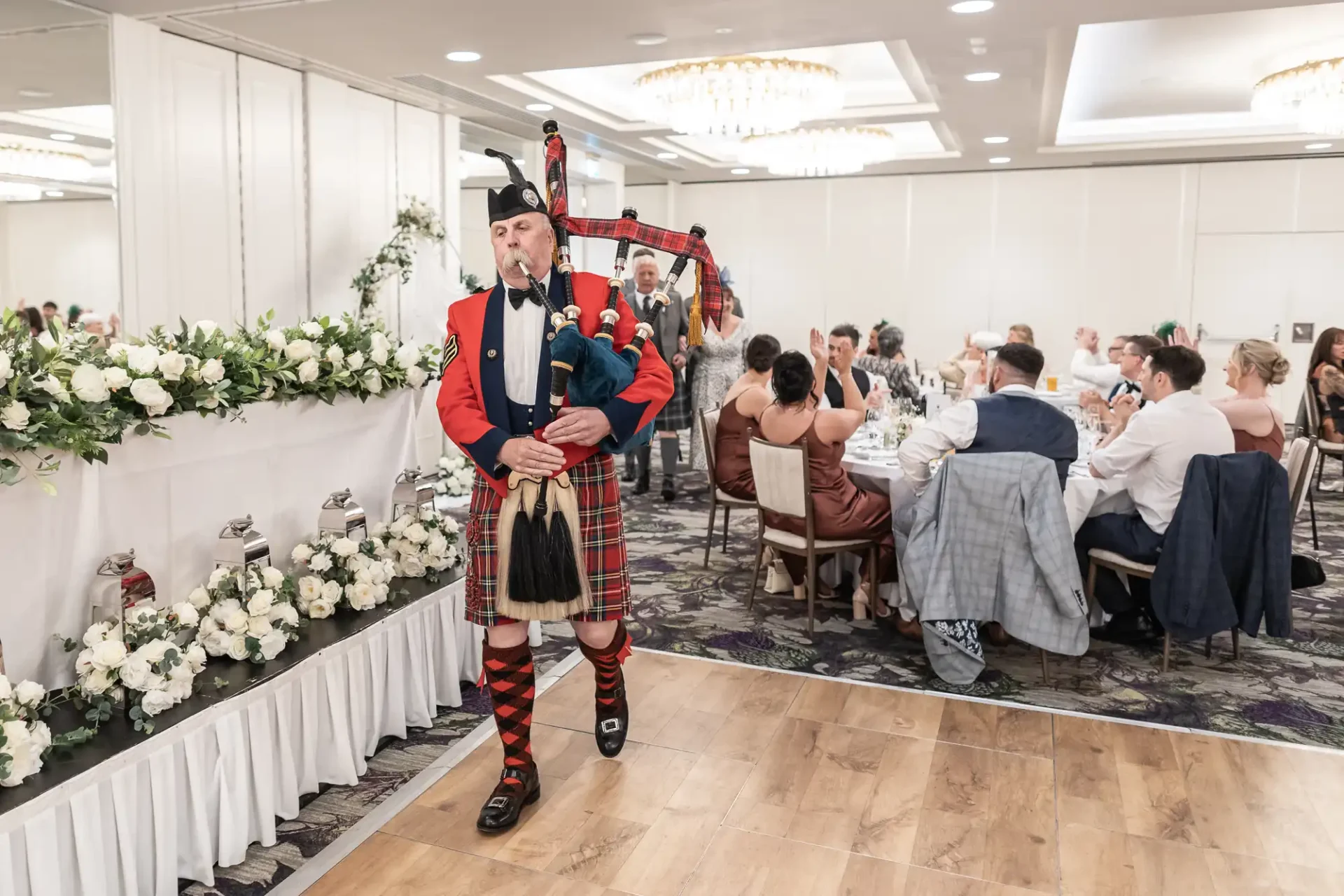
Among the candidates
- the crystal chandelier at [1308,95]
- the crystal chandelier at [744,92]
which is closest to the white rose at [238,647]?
the crystal chandelier at [744,92]

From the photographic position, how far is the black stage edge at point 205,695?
206 cm

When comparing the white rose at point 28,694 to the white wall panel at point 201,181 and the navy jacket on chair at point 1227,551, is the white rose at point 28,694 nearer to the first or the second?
the white wall panel at point 201,181

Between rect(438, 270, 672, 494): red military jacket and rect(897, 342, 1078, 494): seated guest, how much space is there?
1.57 metres

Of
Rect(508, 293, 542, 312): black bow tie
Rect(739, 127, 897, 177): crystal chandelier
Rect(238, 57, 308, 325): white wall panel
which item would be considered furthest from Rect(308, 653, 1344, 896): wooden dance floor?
Rect(739, 127, 897, 177): crystal chandelier

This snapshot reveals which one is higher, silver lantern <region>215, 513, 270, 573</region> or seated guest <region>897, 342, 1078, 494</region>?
seated guest <region>897, 342, 1078, 494</region>

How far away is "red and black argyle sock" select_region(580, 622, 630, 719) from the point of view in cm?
297

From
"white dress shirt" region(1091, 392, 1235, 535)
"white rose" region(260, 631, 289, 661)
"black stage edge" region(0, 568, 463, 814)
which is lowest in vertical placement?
"black stage edge" region(0, 568, 463, 814)

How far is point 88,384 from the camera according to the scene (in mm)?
2262

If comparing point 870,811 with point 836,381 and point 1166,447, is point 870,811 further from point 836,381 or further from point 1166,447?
point 836,381

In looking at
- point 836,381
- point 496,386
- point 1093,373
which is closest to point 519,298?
point 496,386

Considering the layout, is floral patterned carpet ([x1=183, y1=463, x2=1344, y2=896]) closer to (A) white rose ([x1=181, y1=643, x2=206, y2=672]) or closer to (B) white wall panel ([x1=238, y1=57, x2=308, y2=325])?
(A) white rose ([x1=181, y1=643, x2=206, y2=672])

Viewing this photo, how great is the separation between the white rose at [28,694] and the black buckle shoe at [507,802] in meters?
1.14

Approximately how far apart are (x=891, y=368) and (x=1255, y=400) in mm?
2520

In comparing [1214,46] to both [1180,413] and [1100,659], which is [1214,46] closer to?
[1180,413]
